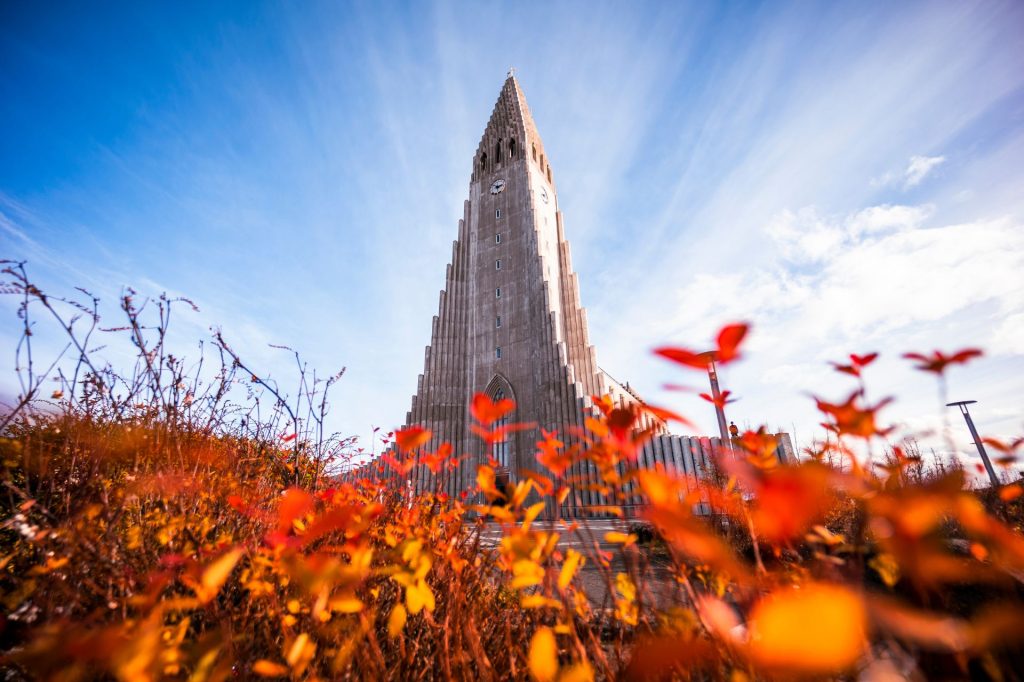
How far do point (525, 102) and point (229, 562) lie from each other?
111 feet

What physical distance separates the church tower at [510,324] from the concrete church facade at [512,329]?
61mm

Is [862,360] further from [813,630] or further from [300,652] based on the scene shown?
[300,652]

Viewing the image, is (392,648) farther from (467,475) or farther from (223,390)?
(467,475)

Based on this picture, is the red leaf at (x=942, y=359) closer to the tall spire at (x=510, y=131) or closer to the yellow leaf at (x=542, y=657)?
the yellow leaf at (x=542, y=657)

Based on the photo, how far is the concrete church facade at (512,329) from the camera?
18.7 metres

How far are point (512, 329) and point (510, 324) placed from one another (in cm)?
35

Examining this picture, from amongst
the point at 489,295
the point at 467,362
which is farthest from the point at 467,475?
the point at 489,295

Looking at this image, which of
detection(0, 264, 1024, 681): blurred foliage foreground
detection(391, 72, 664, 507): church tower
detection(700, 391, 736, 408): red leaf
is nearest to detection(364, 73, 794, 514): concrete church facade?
detection(391, 72, 664, 507): church tower

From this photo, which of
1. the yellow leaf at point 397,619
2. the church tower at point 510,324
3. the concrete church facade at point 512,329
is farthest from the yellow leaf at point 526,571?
the church tower at point 510,324

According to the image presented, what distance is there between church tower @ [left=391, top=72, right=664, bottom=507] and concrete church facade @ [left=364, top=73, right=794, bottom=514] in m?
0.06

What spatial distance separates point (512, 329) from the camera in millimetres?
21875

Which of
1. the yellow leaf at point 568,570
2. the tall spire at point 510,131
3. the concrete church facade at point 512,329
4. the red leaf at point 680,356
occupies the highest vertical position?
the tall spire at point 510,131

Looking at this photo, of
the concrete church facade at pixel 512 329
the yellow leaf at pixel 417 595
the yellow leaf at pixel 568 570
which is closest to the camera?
the yellow leaf at pixel 417 595

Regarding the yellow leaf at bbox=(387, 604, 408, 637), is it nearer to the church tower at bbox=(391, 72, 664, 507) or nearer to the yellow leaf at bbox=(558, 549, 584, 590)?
the yellow leaf at bbox=(558, 549, 584, 590)
